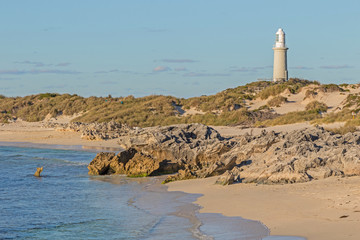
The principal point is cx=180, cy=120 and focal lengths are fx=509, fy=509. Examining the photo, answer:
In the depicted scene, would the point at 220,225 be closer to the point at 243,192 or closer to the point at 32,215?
the point at 243,192

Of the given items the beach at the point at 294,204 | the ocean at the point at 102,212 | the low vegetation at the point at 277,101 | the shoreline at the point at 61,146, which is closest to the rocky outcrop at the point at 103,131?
the shoreline at the point at 61,146

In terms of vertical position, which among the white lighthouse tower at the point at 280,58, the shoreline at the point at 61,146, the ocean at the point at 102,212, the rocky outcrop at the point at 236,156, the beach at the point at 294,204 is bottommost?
the ocean at the point at 102,212

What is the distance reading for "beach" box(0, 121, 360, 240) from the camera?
8719 millimetres

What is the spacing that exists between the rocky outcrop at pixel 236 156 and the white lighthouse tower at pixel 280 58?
117ft

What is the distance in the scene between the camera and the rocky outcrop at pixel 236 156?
13.5 meters

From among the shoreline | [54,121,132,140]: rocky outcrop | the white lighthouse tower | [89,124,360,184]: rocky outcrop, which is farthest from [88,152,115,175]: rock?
the white lighthouse tower

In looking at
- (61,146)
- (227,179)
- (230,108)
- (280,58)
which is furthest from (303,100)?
(227,179)

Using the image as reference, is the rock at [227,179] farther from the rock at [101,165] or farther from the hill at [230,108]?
the hill at [230,108]

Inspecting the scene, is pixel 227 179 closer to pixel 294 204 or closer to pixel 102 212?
pixel 294 204

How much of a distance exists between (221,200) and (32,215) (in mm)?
4430

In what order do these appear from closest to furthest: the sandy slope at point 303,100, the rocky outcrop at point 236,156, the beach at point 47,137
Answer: the rocky outcrop at point 236,156
the beach at point 47,137
the sandy slope at point 303,100

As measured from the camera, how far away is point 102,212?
38.9 ft

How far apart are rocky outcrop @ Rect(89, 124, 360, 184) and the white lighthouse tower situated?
35578mm

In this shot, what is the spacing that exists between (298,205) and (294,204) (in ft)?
0.45
